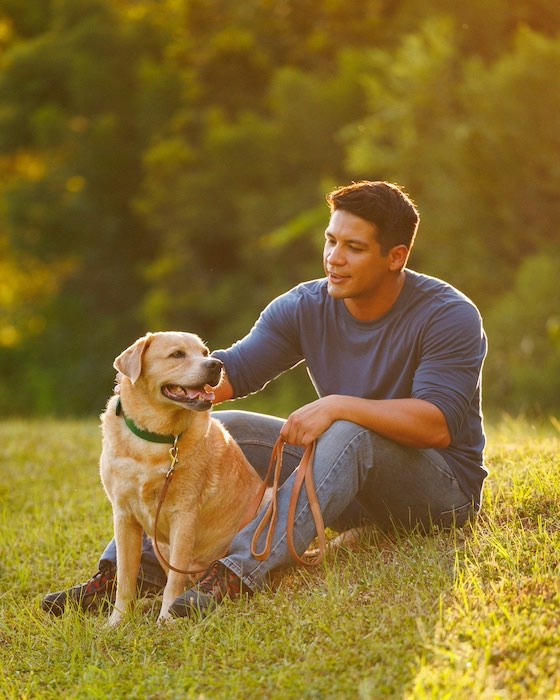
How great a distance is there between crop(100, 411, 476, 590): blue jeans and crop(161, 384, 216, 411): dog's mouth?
469 millimetres

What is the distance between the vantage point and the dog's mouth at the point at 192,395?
390 centimetres

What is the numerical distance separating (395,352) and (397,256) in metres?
0.40

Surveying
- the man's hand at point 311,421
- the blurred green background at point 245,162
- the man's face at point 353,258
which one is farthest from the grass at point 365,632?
the blurred green background at point 245,162

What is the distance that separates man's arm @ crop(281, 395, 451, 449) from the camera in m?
3.58

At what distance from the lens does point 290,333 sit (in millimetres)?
4281

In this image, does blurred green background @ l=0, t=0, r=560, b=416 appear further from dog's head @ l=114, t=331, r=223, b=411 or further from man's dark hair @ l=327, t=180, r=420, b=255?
dog's head @ l=114, t=331, r=223, b=411

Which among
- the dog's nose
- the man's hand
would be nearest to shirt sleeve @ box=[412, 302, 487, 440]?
the man's hand

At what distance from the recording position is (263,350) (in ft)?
14.1

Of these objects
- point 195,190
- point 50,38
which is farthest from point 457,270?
point 50,38

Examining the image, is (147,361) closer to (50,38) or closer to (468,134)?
(468,134)

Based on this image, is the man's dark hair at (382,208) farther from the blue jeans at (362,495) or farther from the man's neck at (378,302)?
the blue jeans at (362,495)

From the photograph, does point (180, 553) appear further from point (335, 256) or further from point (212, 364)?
point (335, 256)

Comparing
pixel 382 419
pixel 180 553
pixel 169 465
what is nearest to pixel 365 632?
Answer: pixel 382 419

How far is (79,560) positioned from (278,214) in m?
13.3
